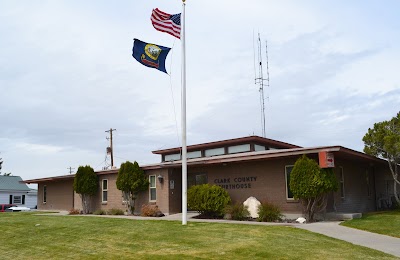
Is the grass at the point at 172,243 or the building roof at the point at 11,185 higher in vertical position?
the building roof at the point at 11,185

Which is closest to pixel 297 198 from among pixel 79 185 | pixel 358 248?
pixel 358 248

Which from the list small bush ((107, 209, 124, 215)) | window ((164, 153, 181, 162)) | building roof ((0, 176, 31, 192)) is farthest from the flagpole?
building roof ((0, 176, 31, 192))

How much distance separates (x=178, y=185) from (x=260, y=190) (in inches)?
209

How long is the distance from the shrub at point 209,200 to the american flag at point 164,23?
7098 mm

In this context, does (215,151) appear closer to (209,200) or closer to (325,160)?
(209,200)

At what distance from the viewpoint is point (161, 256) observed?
9586mm

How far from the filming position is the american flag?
53.5 ft

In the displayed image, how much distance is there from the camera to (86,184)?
88.0 feet

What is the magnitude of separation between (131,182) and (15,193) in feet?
104

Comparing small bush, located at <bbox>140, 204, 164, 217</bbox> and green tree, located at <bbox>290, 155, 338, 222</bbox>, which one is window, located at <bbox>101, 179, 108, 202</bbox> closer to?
small bush, located at <bbox>140, 204, 164, 217</bbox>

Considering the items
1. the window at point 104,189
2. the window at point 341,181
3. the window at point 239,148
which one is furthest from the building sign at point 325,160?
the window at point 104,189

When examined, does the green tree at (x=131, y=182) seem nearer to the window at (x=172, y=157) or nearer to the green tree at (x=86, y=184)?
the green tree at (x=86, y=184)

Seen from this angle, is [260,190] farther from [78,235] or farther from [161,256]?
[161,256]

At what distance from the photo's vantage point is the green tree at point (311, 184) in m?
16.5
